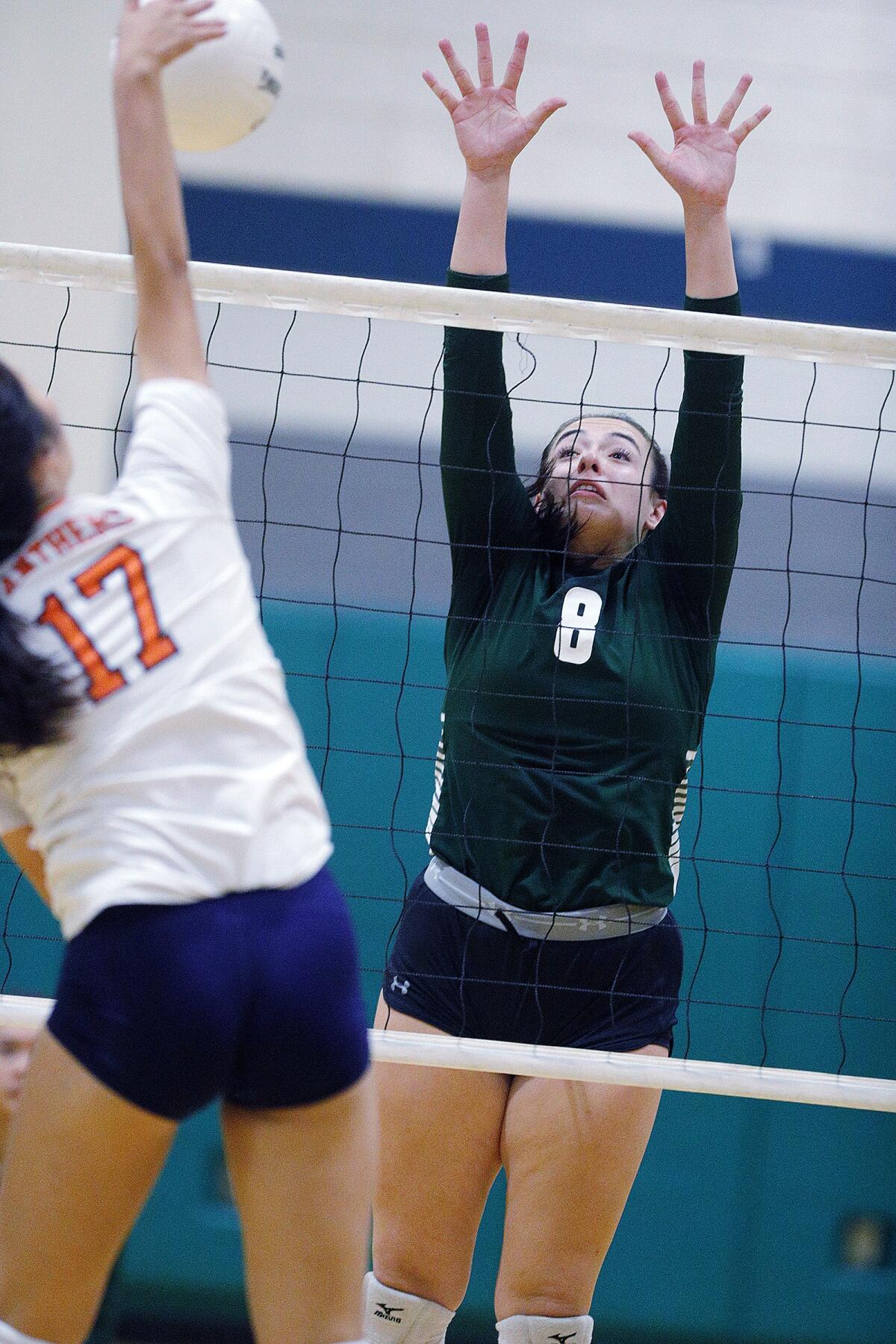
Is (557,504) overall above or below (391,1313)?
above

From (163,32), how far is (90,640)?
0.70 metres

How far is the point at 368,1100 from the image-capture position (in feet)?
4.84

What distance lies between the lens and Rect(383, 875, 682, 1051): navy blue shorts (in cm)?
241

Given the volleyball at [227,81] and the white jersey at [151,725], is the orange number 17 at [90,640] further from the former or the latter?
the volleyball at [227,81]

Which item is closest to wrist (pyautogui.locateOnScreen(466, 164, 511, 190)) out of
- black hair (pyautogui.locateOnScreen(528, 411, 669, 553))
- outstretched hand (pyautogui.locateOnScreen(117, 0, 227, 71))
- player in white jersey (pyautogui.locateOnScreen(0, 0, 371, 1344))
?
black hair (pyautogui.locateOnScreen(528, 411, 669, 553))

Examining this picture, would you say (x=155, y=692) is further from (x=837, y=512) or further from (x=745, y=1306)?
(x=837, y=512)

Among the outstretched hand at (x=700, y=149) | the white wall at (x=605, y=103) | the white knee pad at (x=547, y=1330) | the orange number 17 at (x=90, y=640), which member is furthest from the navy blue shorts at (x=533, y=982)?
the white wall at (x=605, y=103)

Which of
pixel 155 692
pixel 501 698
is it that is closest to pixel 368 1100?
pixel 155 692

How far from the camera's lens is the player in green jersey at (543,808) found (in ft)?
7.66

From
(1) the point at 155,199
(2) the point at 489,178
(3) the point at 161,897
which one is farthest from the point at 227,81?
(3) the point at 161,897

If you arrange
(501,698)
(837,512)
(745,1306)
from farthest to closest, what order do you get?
(837,512) → (745,1306) → (501,698)

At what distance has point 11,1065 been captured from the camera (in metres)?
2.89

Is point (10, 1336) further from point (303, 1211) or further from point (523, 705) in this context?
point (523, 705)

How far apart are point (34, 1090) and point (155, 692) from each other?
431 mm
